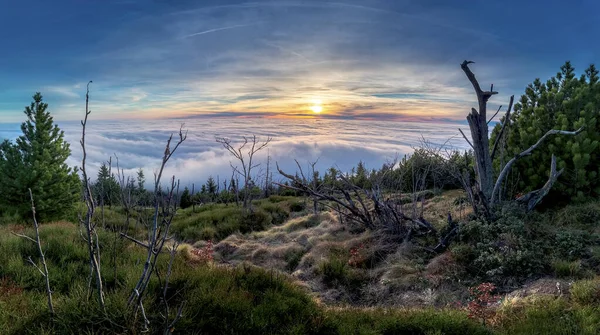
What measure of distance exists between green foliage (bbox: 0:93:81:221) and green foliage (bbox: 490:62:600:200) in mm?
15130

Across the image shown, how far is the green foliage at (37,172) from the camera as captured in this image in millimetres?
13406

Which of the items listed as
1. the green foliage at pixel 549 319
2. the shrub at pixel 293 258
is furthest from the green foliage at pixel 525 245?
the shrub at pixel 293 258

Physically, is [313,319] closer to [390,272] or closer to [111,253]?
[390,272]

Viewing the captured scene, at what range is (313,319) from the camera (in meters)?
4.90

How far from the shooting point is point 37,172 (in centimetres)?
1339

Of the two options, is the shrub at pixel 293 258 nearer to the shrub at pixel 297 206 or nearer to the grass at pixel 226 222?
the grass at pixel 226 222

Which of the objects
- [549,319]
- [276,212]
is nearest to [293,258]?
[549,319]

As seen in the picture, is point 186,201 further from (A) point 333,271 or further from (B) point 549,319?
(B) point 549,319

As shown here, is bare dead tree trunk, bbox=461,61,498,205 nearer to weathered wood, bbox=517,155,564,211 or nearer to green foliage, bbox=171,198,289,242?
weathered wood, bbox=517,155,564,211

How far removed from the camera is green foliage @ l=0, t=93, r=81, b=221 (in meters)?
13.4

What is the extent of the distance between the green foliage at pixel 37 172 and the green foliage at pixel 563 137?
49.6 ft

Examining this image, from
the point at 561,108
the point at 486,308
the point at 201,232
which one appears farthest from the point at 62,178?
the point at 561,108

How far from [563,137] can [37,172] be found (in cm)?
1638

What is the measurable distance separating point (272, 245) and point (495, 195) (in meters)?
6.48
